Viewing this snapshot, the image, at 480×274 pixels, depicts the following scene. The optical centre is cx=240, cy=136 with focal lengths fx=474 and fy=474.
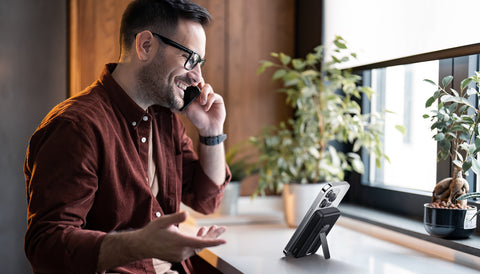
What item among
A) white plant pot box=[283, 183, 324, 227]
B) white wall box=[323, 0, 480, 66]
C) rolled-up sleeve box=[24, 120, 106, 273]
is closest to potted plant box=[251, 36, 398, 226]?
white plant pot box=[283, 183, 324, 227]

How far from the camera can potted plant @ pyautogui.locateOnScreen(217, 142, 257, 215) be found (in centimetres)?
216

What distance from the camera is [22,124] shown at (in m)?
2.10

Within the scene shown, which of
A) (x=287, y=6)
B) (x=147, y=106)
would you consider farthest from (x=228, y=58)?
(x=147, y=106)

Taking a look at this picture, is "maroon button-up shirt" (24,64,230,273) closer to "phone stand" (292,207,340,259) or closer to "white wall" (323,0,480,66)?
"phone stand" (292,207,340,259)

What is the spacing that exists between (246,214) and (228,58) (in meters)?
0.77

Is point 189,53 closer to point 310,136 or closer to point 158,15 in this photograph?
point 158,15

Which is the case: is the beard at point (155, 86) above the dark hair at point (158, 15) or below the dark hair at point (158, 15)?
below

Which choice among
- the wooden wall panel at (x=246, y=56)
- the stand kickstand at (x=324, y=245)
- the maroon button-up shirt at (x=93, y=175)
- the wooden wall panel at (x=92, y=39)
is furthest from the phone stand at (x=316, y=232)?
the wooden wall panel at (x=92, y=39)

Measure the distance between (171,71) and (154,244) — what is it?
620 millimetres

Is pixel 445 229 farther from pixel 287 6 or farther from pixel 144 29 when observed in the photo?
pixel 287 6

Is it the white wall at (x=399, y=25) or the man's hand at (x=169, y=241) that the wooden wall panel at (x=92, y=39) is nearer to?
the white wall at (x=399, y=25)

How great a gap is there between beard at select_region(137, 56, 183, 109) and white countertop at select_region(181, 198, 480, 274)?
538mm

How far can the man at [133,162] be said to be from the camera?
3.61 ft

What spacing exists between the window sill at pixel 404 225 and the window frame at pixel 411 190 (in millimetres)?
41
